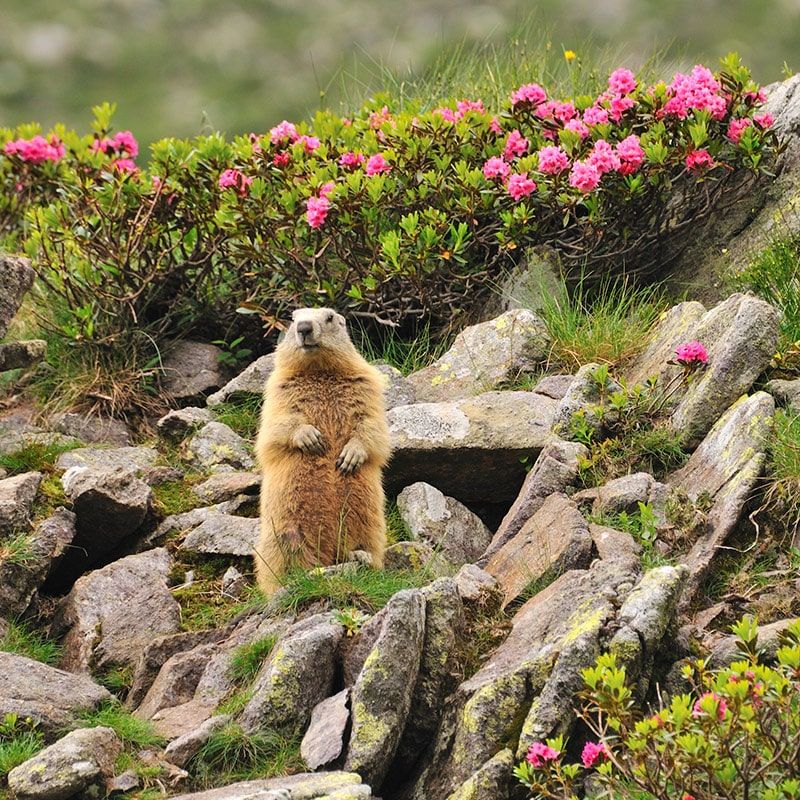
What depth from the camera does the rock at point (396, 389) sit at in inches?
390

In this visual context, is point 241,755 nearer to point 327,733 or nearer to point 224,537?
point 327,733

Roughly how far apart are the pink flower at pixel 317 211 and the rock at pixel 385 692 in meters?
4.62

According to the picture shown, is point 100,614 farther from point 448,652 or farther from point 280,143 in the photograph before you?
point 280,143

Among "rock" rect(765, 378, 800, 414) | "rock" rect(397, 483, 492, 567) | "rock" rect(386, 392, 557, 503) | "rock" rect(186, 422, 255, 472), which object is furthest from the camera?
"rock" rect(186, 422, 255, 472)

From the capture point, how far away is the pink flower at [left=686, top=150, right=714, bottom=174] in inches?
398

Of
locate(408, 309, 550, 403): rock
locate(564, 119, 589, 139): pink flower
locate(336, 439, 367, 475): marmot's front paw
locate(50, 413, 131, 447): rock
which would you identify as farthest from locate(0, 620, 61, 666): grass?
locate(564, 119, 589, 139): pink flower

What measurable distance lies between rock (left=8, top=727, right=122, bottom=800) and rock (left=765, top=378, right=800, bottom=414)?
4373mm

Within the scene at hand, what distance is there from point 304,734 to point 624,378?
3.77 meters

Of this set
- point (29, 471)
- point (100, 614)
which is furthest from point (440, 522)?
point (29, 471)

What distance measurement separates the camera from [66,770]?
19.7ft

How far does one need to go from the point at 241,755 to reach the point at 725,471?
322 centimetres

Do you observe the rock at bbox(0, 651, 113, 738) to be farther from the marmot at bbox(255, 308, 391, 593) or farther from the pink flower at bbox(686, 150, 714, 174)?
the pink flower at bbox(686, 150, 714, 174)

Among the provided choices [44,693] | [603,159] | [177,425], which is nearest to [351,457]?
[44,693]

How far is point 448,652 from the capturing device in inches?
258
